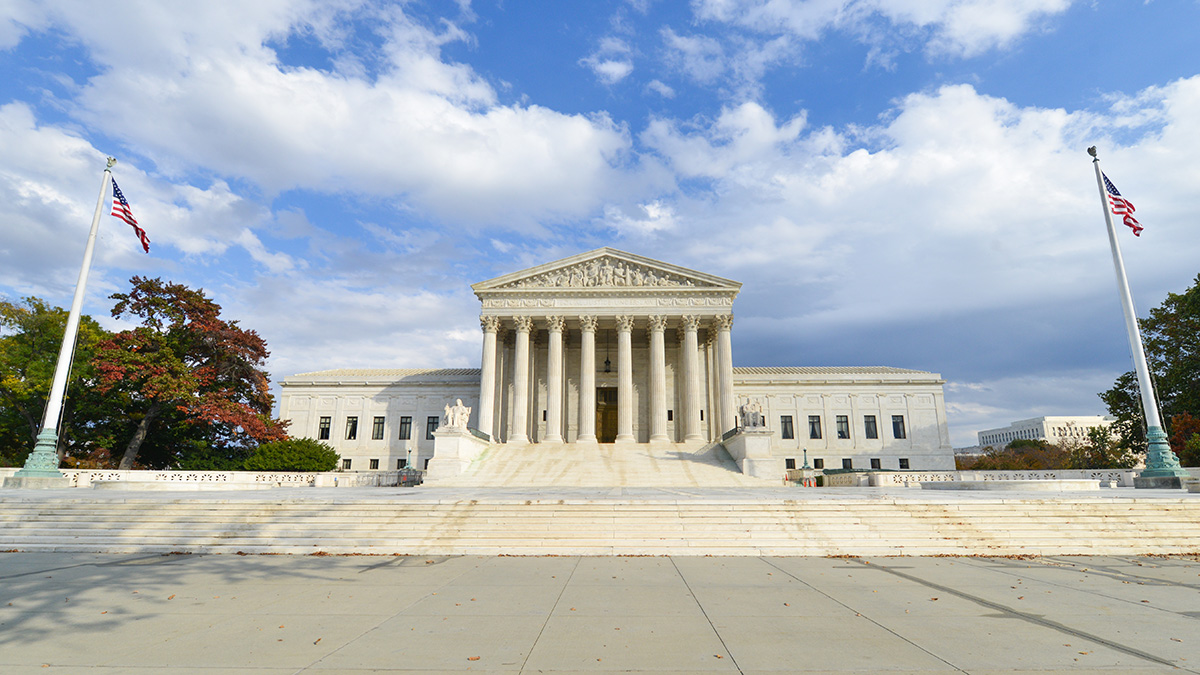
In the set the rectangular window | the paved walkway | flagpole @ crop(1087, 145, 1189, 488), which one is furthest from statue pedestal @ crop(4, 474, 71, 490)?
the rectangular window

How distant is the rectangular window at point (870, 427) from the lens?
2345 inches

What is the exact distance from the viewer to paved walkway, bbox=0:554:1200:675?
559cm

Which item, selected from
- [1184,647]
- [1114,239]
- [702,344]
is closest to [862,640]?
[1184,647]

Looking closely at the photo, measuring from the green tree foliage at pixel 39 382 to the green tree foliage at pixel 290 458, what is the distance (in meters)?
12.5

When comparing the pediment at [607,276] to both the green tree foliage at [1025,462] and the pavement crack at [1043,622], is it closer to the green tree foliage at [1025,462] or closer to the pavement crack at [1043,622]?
the green tree foliage at [1025,462]

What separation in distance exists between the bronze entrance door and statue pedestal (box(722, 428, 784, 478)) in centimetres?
2097

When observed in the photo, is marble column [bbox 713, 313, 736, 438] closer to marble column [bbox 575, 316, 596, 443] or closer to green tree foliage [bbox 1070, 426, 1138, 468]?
marble column [bbox 575, 316, 596, 443]

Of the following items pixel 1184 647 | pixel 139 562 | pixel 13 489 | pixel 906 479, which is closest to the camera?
pixel 1184 647

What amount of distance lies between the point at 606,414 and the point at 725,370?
14023 mm

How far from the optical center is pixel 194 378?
37.3m

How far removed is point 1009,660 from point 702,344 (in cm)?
4809

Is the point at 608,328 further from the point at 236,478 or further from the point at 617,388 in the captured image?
the point at 236,478

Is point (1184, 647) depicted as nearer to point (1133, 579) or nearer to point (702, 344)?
point (1133, 579)

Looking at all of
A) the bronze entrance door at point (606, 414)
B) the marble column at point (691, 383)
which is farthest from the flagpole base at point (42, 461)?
the bronze entrance door at point (606, 414)
